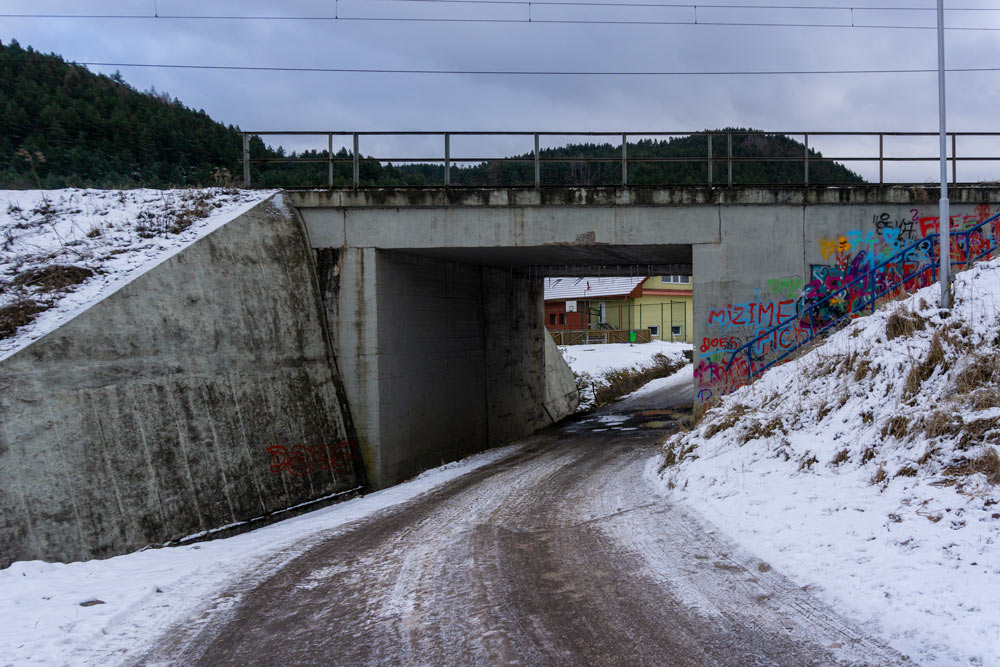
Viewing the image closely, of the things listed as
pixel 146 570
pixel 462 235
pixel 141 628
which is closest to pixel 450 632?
pixel 141 628

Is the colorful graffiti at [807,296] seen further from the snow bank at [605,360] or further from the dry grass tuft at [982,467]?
the snow bank at [605,360]

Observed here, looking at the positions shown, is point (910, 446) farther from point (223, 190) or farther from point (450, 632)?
point (223, 190)

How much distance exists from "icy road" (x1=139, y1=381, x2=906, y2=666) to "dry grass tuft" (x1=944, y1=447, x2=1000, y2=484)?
1.66 meters

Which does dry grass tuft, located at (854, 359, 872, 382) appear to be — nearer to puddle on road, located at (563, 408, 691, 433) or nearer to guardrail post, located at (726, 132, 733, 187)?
guardrail post, located at (726, 132, 733, 187)

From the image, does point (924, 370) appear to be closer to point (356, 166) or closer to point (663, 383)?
point (356, 166)

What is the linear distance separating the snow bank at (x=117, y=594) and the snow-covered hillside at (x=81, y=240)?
271cm

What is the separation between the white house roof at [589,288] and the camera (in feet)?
155

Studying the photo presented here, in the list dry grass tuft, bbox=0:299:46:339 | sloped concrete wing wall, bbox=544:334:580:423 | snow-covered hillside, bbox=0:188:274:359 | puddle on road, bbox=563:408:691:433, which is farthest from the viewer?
sloped concrete wing wall, bbox=544:334:580:423

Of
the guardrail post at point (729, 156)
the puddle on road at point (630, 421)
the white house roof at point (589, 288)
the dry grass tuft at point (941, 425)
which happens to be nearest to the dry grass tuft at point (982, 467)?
the dry grass tuft at point (941, 425)

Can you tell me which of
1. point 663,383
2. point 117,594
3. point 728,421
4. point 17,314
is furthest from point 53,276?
point 663,383

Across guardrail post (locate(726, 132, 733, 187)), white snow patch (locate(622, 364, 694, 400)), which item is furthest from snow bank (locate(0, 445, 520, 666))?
white snow patch (locate(622, 364, 694, 400))

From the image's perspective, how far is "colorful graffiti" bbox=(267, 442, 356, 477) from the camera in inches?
400

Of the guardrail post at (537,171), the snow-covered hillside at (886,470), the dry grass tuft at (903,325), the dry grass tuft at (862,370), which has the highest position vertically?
the guardrail post at (537,171)

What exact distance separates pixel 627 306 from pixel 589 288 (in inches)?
122
